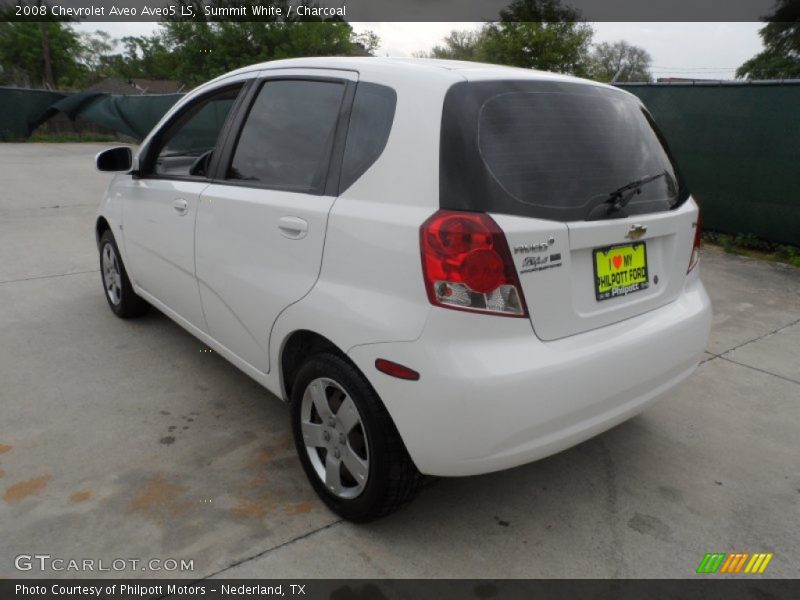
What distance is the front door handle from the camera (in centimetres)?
317

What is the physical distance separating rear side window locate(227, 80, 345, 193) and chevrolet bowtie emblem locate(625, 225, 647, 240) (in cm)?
113

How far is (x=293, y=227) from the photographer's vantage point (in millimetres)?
2402

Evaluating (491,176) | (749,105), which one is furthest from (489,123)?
(749,105)

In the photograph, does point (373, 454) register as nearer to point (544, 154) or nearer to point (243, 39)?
point (544, 154)

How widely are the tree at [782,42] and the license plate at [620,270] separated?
4471 cm

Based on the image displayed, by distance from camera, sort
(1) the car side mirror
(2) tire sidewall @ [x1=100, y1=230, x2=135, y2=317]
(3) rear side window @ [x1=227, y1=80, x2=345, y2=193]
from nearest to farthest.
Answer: (3) rear side window @ [x1=227, y1=80, x2=345, y2=193] < (1) the car side mirror < (2) tire sidewall @ [x1=100, y1=230, x2=135, y2=317]

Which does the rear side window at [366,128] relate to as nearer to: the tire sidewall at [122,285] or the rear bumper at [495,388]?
the rear bumper at [495,388]

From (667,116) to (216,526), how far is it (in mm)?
6861

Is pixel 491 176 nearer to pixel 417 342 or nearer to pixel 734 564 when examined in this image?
pixel 417 342

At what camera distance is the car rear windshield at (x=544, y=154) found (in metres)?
1.98

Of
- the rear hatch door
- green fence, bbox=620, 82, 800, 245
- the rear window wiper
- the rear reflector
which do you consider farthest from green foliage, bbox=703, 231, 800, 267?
the rear reflector

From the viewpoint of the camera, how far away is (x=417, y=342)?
1949 millimetres

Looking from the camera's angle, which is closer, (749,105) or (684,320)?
(684,320)
